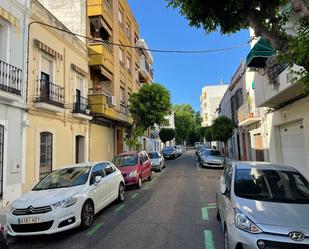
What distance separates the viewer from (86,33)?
1836 cm

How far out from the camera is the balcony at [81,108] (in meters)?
15.8

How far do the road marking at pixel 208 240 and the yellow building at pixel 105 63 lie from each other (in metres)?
12.6

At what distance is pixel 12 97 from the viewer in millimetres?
10258

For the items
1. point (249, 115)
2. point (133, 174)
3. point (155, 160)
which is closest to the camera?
point (133, 174)

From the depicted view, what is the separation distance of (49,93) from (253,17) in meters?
10.0

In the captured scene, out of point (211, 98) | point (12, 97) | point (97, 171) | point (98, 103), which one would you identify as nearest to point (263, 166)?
point (97, 171)

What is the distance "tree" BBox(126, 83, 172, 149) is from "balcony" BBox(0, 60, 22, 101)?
12199 mm

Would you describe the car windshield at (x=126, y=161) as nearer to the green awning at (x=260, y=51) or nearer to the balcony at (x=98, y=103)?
the balcony at (x=98, y=103)

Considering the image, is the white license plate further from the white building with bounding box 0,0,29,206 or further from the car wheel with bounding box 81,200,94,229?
the white building with bounding box 0,0,29,206

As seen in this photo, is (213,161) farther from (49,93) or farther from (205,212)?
(205,212)

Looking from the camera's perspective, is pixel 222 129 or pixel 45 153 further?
pixel 222 129

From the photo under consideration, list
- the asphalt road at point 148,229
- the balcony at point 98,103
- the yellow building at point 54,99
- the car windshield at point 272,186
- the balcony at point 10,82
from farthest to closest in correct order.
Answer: the balcony at point 98,103 < the yellow building at point 54,99 < the balcony at point 10,82 < the asphalt road at point 148,229 < the car windshield at point 272,186

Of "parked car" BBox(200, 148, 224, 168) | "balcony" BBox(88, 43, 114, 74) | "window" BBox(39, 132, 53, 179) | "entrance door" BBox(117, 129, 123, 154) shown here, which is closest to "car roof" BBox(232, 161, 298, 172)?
"window" BBox(39, 132, 53, 179)

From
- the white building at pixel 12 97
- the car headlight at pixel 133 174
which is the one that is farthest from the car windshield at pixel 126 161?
the white building at pixel 12 97
